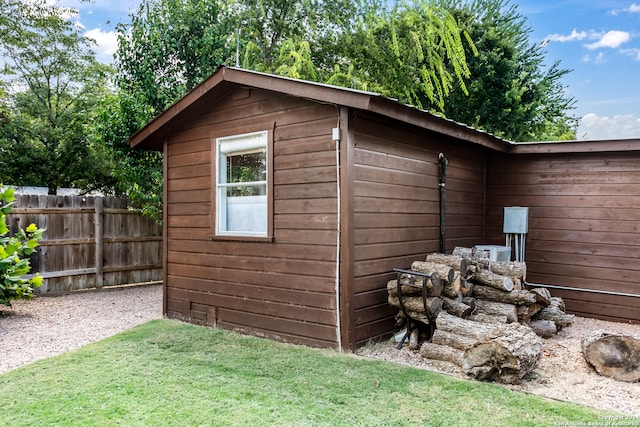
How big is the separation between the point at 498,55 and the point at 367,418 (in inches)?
476

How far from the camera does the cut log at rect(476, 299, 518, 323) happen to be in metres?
4.51

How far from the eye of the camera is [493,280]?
4699mm

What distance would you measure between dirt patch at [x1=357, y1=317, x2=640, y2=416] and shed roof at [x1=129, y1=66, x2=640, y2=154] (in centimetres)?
220

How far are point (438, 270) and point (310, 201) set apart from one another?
1.39 meters

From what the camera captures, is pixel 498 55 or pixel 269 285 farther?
pixel 498 55

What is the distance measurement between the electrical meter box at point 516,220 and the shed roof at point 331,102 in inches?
32.3

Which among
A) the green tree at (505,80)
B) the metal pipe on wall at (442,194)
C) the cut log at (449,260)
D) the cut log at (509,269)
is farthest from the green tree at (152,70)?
the green tree at (505,80)

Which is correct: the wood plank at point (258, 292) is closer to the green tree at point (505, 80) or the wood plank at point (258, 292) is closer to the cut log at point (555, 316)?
the cut log at point (555, 316)

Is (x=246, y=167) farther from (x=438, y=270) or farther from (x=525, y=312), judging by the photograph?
(x=525, y=312)

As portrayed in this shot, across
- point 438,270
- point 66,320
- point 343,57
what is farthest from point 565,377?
point 343,57

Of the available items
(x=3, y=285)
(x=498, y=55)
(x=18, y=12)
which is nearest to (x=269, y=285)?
(x=3, y=285)

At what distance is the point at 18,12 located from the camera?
1209 centimetres

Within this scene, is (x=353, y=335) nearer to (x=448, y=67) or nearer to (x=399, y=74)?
(x=399, y=74)

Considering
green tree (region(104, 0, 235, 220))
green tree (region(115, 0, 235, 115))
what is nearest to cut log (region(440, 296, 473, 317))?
green tree (region(104, 0, 235, 220))
